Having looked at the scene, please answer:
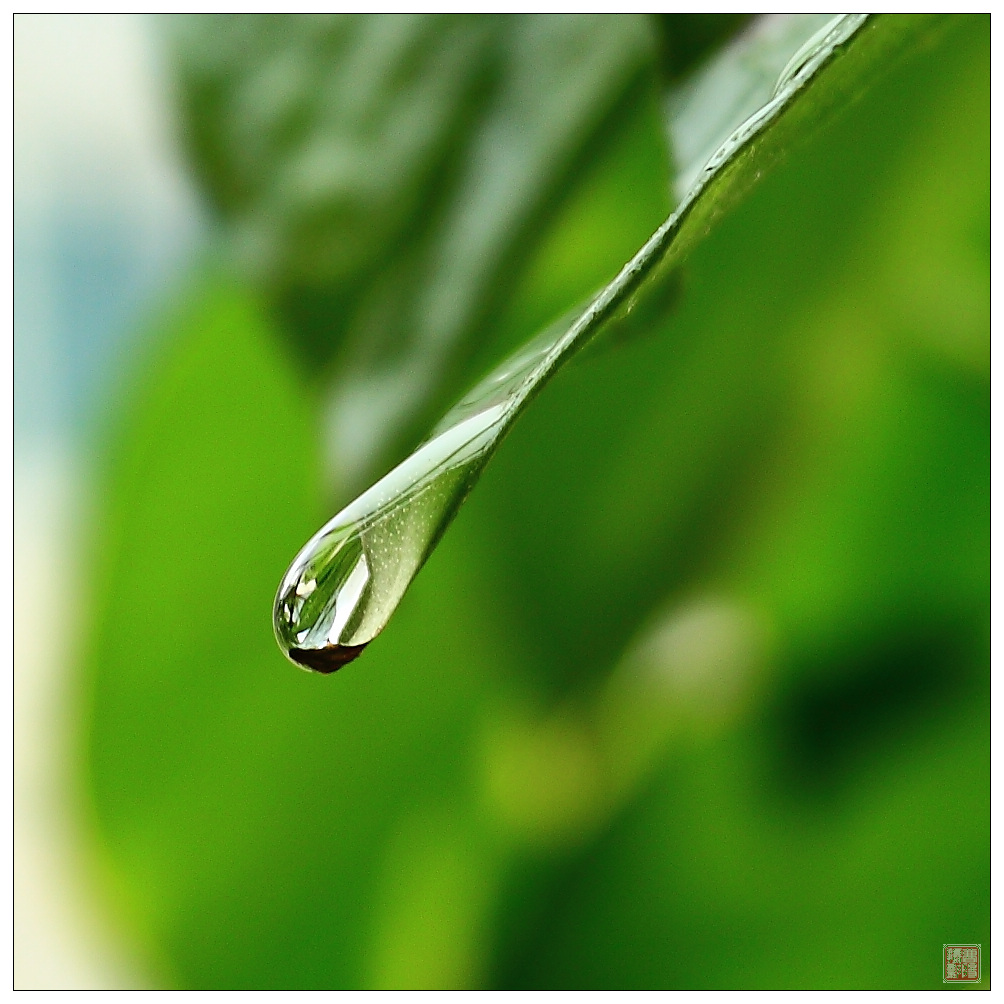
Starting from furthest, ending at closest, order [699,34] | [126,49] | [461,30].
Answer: [126,49], [461,30], [699,34]

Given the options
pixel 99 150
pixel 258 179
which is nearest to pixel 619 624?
pixel 258 179

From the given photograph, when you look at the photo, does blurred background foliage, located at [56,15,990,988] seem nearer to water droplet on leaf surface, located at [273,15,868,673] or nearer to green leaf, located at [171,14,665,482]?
green leaf, located at [171,14,665,482]

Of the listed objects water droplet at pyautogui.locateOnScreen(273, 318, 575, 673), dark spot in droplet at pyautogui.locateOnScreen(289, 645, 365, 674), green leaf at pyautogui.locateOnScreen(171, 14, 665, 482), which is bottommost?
dark spot in droplet at pyautogui.locateOnScreen(289, 645, 365, 674)

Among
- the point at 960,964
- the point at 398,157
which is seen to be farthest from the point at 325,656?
the point at 960,964

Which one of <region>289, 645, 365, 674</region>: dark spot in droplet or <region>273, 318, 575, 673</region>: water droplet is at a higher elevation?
<region>273, 318, 575, 673</region>: water droplet

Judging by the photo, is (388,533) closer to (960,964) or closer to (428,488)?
(428,488)

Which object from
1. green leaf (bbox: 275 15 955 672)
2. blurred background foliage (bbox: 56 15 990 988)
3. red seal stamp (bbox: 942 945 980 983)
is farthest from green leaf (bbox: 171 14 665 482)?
red seal stamp (bbox: 942 945 980 983)

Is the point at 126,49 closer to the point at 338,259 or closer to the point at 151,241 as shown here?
the point at 151,241
